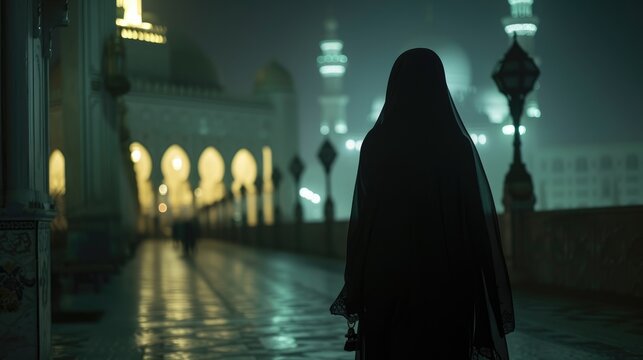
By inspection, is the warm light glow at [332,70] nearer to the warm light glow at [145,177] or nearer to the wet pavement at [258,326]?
the warm light glow at [145,177]

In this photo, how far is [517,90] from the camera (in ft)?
54.2

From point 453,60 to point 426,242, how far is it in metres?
115

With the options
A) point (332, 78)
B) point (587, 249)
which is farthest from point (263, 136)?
point (587, 249)

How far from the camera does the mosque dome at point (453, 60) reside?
Answer: 11725 cm

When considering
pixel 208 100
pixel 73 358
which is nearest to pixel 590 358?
pixel 73 358

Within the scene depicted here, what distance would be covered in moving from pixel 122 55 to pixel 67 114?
1.74 m

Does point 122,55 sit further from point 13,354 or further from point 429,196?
point 429,196

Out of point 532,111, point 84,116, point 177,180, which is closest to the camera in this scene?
point 84,116

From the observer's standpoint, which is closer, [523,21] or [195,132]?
[523,21]

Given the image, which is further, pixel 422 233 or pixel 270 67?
pixel 270 67

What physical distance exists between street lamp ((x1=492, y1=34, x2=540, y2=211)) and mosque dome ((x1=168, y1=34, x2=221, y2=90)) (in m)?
107

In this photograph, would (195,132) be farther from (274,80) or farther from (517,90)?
(517,90)

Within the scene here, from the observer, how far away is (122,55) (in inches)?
800

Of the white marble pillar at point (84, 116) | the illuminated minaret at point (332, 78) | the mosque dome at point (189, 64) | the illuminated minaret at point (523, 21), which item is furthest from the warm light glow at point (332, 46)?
the white marble pillar at point (84, 116)
